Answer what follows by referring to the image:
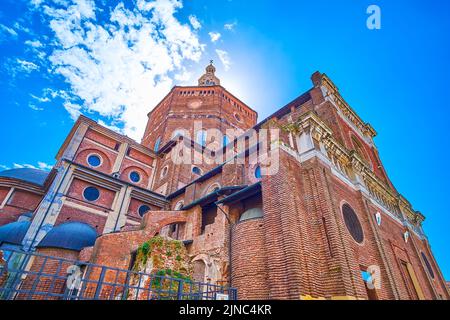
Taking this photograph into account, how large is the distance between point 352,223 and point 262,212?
12.8 feet

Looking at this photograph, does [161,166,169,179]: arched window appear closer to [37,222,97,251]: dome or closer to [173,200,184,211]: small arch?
[173,200,184,211]: small arch

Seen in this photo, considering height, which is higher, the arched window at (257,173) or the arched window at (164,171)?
the arched window at (164,171)

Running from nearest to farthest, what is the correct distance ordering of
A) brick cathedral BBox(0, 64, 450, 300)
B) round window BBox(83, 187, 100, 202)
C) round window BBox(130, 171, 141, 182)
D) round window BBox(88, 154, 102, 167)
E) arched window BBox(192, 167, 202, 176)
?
brick cathedral BBox(0, 64, 450, 300)
round window BBox(83, 187, 100, 202)
round window BBox(88, 154, 102, 167)
round window BBox(130, 171, 141, 182)
arched window BBox(192, 167, 202, 176)

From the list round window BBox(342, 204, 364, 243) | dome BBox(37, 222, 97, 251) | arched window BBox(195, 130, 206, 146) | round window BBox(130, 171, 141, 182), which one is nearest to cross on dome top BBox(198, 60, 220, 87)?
arched window BBox(195, 130, 206, 146)

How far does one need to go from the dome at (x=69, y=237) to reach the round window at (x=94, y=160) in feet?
25.1

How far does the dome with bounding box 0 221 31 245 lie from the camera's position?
44.8ft

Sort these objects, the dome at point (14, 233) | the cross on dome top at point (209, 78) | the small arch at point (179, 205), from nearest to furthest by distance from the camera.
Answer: the dome at point (14, 233)
the small arch at point (179, 205)
the cross on dome top at point (209, 78)

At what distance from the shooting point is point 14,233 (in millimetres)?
14109

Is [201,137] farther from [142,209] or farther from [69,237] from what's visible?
[69,237]

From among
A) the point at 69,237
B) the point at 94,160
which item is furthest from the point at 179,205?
the point at 94,160

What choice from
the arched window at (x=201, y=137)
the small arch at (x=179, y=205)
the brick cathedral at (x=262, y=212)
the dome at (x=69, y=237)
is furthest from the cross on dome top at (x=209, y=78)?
the dome at (x=69, y=237)

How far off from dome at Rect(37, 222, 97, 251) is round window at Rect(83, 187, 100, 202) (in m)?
2.66

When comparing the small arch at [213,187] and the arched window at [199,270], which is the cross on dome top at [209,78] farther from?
the arched window at [199,270]

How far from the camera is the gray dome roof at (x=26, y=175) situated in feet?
64.1
